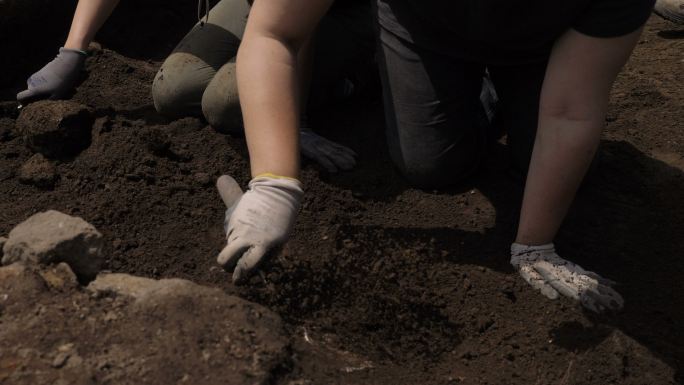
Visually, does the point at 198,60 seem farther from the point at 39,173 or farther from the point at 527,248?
the point at 527,248

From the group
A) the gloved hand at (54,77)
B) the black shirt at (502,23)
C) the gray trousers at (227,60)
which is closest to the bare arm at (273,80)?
the black shirt at (502,23)

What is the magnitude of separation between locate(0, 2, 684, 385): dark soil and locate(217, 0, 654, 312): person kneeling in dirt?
133 millimetres

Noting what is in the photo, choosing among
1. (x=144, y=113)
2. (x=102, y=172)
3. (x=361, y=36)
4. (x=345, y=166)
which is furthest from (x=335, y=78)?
(x=102, y=172)

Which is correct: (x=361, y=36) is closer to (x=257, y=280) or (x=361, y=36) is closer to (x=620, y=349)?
(x=257, y=280)

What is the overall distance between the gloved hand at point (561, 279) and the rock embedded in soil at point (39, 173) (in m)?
1.61

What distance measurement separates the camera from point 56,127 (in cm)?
294

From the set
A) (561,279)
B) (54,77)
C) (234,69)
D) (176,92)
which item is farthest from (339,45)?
(561,279)

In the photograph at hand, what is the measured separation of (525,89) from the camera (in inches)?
112

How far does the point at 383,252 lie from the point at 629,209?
0.94 meters

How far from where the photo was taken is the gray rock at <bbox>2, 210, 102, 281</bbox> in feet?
6.40

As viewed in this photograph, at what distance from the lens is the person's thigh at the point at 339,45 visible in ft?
10.8

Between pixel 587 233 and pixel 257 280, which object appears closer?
pixel 257 280

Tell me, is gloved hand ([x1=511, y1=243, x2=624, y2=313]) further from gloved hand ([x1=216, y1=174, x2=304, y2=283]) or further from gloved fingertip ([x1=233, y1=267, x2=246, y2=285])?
gloved fingertip ([x1=233, y1=267, x2=246, y2=285])

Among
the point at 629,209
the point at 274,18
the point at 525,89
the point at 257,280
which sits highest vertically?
the point at 274,18
